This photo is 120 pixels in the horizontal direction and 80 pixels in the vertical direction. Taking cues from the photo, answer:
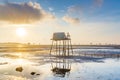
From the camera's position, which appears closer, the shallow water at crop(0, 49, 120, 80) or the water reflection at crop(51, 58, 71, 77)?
the shallow water at crop(0, 49, 120, 80)

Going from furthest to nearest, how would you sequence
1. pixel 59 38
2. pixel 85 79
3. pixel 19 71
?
pixel 59 38 < pixel 19 71 < pixel 85 79

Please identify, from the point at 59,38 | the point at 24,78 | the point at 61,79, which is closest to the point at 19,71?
the point at 24,78

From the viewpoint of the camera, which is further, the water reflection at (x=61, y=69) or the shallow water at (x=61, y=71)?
the water reflection at (x=61, y=69)

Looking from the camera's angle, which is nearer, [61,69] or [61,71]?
[61,71]

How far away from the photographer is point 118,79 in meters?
26.5

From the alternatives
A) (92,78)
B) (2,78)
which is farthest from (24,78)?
(92,78)

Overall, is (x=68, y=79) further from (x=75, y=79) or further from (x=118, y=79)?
(x=118, y=79)

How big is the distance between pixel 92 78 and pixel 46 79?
223 inches

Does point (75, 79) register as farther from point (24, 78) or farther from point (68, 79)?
point (24, 78)

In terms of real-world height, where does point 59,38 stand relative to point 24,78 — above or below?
above

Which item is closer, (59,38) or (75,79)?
(75,79)

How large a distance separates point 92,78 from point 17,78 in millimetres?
9187

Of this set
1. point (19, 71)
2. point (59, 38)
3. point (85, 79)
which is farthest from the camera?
point (59, 38)

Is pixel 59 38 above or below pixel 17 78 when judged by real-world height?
above
